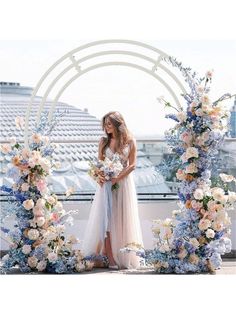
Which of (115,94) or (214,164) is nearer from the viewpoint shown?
(214,164)

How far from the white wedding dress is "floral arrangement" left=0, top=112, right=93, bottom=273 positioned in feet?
0.70

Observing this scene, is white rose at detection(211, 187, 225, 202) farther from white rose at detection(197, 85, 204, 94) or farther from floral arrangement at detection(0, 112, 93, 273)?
floral arrangement at detection(0, 112, 93, 273)

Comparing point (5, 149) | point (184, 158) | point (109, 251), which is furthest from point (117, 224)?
point (5, 149)

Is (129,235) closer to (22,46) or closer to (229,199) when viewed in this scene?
(229,199)

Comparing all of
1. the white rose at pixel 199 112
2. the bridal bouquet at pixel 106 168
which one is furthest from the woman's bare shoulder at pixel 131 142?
the white rose at pixel 199 112

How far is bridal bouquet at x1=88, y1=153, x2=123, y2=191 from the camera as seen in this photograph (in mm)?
6121

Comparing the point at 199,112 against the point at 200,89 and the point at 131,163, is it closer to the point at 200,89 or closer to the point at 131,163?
the point at 200,89

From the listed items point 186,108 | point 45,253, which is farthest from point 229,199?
point 45,253

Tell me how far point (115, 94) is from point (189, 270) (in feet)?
78.0

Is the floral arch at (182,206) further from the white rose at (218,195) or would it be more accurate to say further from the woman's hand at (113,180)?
the woman's hand at (113,180)

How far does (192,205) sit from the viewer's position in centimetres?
586

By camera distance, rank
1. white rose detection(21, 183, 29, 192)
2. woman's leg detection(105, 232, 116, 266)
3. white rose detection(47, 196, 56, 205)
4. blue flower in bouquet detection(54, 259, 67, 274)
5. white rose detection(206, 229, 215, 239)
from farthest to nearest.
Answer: woman's leg detection(105, 232, 116, 266) < white rose detection(47, 196, 56, 205) < white rose detection(21, 183, 29, 192) < blue flower in bouquet detection(54, 259, 67, 274) < white rose detection(206, 229, 215, 239)

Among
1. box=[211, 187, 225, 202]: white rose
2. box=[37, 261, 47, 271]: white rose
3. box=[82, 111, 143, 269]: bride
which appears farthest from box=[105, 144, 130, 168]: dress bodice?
box=[37, 261, 47, 271]: white rose

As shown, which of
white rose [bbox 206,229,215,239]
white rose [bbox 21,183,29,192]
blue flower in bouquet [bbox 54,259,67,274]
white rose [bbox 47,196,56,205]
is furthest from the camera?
white rose [bbox 47,196,56,205]
